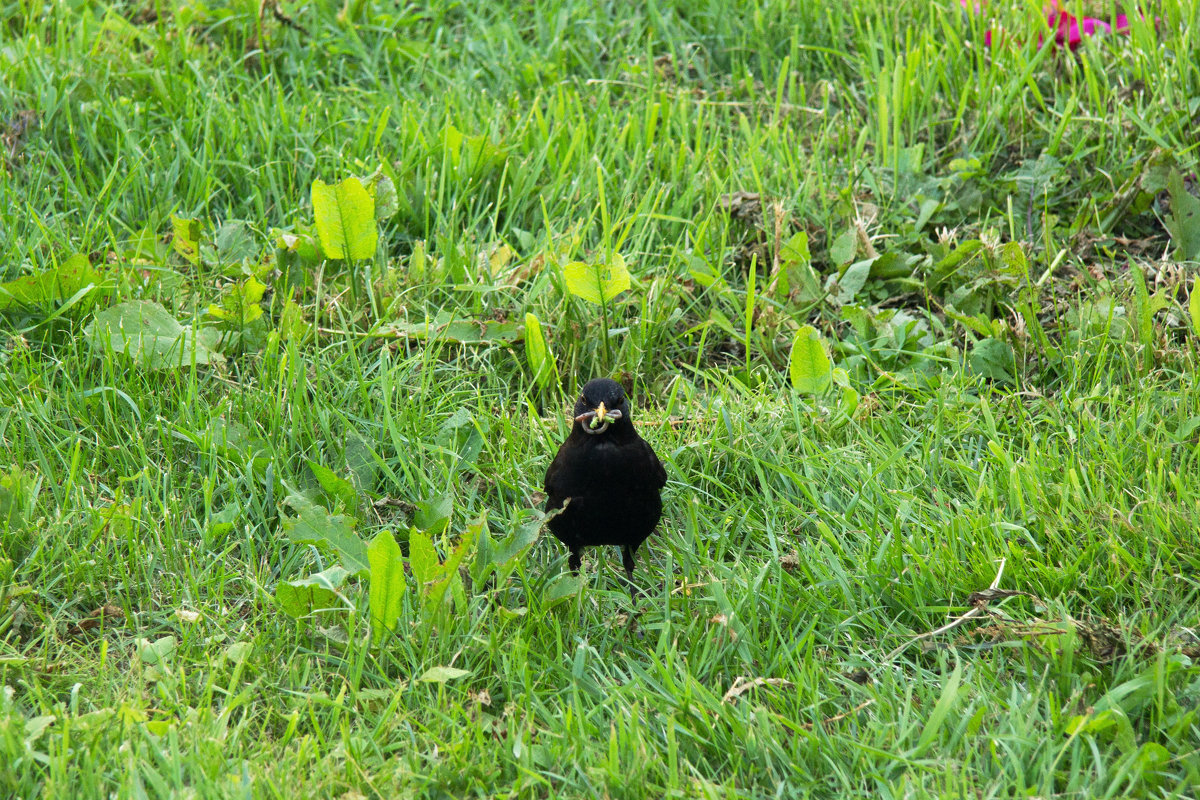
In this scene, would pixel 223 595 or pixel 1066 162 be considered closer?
pixel 223 595

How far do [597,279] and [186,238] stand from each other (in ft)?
5.23

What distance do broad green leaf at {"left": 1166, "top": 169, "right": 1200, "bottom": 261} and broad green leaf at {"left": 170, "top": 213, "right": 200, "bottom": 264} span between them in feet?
12.3

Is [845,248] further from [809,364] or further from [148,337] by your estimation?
[148,337]

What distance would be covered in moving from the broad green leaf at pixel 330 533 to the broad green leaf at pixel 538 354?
1056 mm

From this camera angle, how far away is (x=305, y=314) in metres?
4.39

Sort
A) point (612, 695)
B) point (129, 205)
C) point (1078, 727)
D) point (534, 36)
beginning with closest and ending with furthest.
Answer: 1. point (1078, 727)
2. point (612, 695)
3. point (129, 205)
4. point (534, 36)

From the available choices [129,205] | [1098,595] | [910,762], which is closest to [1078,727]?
[910,762]

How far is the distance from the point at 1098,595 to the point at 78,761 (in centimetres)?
262

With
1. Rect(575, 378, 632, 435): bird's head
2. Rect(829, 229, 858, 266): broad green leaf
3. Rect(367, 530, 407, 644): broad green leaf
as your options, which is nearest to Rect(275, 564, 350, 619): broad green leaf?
Rect(367, 530, 407, 644): broad green leaf

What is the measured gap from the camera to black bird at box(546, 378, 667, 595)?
3.40 m

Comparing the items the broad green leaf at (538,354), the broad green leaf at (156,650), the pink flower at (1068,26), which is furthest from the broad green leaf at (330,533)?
the pink flower at (1068,26)

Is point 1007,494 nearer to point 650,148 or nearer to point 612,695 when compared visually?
point 612,695

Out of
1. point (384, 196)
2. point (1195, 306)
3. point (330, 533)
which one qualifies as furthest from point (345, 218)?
point (1195, 306)

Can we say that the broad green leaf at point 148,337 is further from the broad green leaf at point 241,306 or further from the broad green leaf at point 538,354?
the broad green leaf at point 538,354
